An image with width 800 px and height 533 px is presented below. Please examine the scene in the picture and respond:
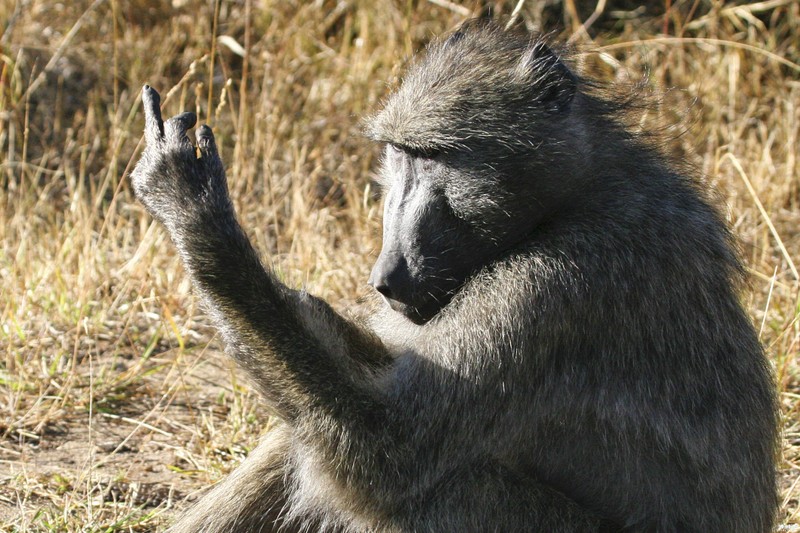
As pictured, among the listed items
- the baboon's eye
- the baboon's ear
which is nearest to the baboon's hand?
the baboon's eye

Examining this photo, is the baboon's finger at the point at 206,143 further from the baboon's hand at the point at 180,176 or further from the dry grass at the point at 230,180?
the dry grass at the point at 230,180

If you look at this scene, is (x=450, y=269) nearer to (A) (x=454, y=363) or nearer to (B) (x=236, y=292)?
(A) (x=454, y=363)

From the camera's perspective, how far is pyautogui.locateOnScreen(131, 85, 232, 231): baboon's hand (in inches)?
113

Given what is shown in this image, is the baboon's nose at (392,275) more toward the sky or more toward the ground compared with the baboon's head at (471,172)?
more toward the ground

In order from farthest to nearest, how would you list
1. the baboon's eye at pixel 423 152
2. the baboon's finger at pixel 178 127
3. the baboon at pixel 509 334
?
the baboon's eye at pixel 423 152, the baboon's finger at pixel 178 127, the baboon at pixel 509 334

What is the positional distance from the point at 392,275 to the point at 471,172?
36 cm

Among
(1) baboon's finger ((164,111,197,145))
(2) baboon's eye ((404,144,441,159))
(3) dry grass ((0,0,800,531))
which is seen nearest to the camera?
(1) baboon's finger ((164,111,197,145))

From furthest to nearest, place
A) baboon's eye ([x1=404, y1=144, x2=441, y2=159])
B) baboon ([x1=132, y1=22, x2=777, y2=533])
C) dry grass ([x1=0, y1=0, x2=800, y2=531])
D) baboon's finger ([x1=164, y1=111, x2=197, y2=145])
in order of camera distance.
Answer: dry grass ([x1=0, y1=0, x2=800, y2=531]) → baboon's eye ([x1=404, y1=144, x2=441, y2=159]) → baboon's finger ([x1=164, y1=111, x2=197, y2=145]) → baboon ([x1=132, y1=22, x2=777, y2=533])

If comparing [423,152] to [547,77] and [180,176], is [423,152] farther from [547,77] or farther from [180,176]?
[180,176]

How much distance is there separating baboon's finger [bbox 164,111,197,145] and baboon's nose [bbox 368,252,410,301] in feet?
1.98

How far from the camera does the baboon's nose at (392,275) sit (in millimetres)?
2963

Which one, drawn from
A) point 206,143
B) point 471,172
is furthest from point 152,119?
point 471,172

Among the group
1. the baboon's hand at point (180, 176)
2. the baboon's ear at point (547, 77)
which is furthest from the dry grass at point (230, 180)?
the baboon's hand at point (180, 176)

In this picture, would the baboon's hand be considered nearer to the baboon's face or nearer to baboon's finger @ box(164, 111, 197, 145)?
baboon's finger @ box(164, 111, 197, 145)
